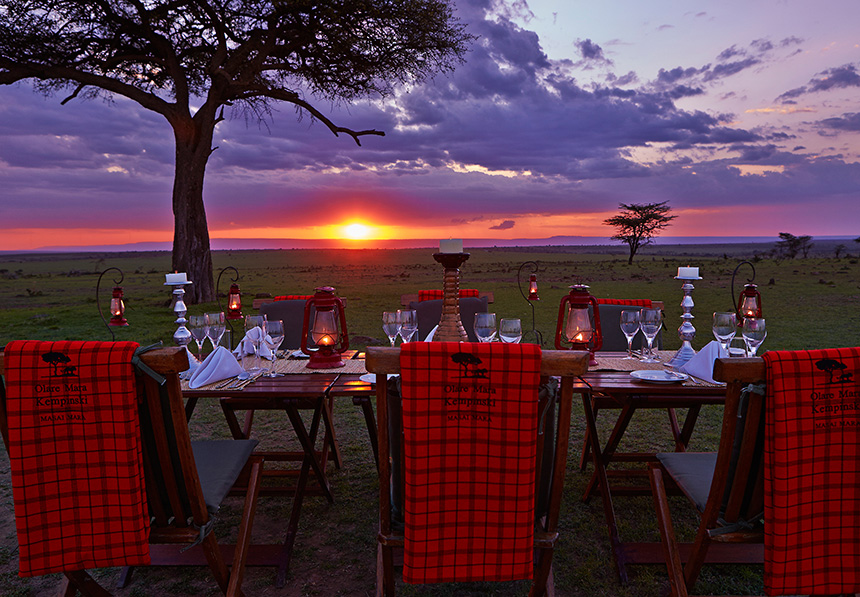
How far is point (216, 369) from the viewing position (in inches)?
97.8

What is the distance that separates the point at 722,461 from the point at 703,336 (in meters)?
8.28

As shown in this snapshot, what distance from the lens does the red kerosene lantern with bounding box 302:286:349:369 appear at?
2783 mm

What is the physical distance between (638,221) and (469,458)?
2118 inches

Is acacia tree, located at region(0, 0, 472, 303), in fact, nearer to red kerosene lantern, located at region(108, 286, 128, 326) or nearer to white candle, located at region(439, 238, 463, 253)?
red kerosene lantern, located at region(108, 286, 128, 326)

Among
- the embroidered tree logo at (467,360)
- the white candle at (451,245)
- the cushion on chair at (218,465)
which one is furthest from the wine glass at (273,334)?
the embroidered tree logo at (467,360)

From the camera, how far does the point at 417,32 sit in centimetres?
1101

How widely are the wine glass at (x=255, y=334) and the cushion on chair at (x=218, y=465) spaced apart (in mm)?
424

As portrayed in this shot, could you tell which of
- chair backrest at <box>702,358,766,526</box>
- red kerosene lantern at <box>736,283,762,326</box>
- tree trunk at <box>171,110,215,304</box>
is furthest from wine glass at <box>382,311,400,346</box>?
tree trunk at <box>171,110,215,304</box>

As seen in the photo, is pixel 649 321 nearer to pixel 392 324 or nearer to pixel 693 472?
pixel 693 472

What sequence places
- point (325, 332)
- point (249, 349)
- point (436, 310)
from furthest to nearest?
1. point (436, 310)
2. point (249, 349)
3. point (325, 332)

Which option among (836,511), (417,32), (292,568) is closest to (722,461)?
(836,511)

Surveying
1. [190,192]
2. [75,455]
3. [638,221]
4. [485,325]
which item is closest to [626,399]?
[485,325]

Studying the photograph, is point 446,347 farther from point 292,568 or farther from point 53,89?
point 53,89

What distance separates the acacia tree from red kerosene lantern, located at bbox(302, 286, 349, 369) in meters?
9.17
